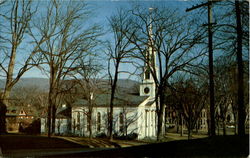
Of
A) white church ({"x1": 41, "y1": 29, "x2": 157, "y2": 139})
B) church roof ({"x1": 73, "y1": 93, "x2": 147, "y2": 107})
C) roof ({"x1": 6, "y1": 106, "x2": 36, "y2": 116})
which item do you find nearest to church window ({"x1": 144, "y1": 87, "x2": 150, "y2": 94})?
white church ({"x1": 41, "y1": 29, "x2": 157, "y2": 139})

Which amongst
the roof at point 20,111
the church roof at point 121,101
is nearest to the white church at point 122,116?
the church roof at point 121,101

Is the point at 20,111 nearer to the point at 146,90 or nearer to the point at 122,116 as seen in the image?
the point at 122,116

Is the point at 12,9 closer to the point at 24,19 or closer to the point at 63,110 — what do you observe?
the point at 24,19

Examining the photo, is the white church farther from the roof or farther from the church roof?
the roof

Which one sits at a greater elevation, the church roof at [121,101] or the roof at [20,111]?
the church roof at [121,101]

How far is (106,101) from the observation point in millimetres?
46281

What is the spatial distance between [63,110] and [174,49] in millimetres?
35265

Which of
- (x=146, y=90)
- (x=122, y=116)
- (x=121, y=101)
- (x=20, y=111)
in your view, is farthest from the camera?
(x=20, y=111)

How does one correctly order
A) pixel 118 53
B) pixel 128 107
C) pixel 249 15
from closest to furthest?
pixel 249 15 < pixel 118 53 < pixel 128 107

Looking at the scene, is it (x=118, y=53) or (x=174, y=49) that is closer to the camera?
(x=174, y=49)

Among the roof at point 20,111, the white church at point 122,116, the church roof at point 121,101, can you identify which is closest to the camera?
the white church at point 122,116

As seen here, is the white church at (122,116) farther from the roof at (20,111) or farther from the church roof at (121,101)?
the roof at (20,111)

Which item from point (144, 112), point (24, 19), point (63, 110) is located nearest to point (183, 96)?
point (144, 112)

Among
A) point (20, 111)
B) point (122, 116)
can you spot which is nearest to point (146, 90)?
point (122, 116)
